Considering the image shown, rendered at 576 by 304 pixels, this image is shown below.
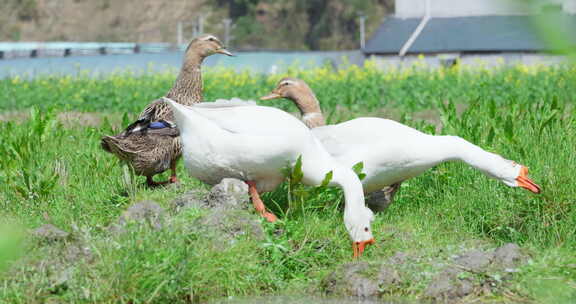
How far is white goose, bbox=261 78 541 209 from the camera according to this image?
4.87 metres

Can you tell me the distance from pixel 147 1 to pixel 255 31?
359 inches

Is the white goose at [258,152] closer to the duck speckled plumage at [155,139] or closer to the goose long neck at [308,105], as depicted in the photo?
the duck speckled plumage at [155,139]

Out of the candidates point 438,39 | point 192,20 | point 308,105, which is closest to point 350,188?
point 308,105

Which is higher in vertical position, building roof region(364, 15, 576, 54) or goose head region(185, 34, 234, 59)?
goose head region(185, 34, 234, 59)

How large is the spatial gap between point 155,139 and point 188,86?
694 millimetres

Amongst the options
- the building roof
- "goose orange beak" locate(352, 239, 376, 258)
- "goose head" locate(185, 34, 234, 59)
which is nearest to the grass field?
"goose orange beak" locate(352, 239, 376, 258)

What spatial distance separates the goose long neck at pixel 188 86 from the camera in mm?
6199

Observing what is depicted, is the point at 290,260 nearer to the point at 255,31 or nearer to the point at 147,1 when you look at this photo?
the point at 255,31

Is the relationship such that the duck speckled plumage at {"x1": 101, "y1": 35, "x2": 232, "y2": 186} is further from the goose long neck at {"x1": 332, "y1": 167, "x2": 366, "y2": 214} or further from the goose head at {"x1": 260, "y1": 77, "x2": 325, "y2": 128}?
the goose long neck at {"x1": 332, "y1": 167, "x2": 366, "y2": 214}

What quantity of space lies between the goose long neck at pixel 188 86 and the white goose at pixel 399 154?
4.52 feet

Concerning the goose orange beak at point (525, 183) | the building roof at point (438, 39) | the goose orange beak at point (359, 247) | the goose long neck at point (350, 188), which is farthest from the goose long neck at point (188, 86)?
the building roof at point (438, 39)

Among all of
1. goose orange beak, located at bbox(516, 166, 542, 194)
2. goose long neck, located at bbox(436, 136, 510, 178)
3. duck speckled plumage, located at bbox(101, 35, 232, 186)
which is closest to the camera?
goose orange beak, located at bbox(516, 166, 542, 194)

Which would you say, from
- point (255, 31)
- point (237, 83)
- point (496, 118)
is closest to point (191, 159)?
point (496, 118)

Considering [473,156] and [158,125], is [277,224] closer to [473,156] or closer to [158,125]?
[473,156]
